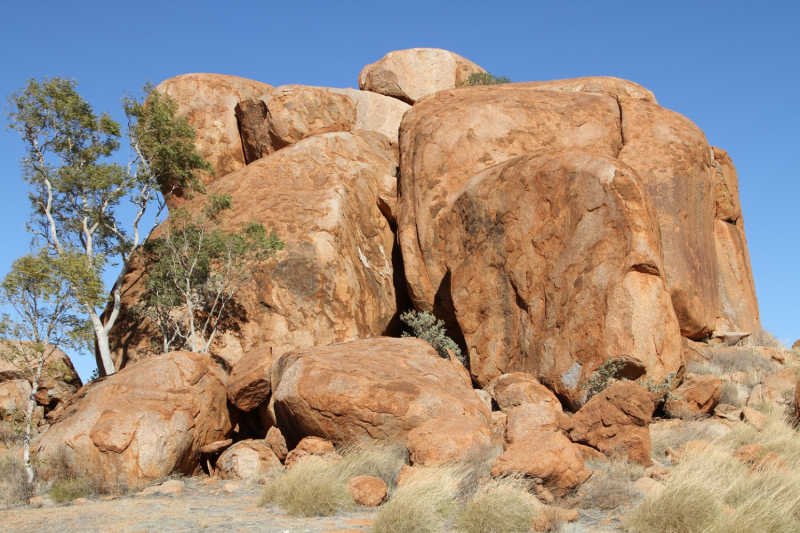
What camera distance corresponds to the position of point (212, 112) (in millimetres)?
23391

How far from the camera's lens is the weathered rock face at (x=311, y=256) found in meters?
15.3

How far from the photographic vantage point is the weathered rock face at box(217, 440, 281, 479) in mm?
10086

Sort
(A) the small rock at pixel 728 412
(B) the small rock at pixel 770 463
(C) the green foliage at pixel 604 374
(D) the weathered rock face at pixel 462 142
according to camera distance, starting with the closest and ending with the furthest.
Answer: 1. (B) the small rock at pixel 770 463
2. (A) the small rock at pixel 728 412
3. (C) the green foliage at pixel 604 374
4. (D) the weathered rock face at pixel 462 142

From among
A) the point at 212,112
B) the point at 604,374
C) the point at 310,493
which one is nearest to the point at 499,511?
the point at 310,493

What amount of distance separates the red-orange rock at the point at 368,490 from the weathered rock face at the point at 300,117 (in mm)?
15464

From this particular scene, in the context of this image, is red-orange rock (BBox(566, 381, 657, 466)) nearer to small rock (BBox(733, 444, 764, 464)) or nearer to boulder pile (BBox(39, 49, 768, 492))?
boulder pile (BBox(39, 49, 768, 492))

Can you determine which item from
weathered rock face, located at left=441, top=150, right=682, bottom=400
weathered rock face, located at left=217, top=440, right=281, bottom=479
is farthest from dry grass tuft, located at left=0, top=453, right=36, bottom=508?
weathered rock face, located at left=441, top=150, right=682, bottom=400

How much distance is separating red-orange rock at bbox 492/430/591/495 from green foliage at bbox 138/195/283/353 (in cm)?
884

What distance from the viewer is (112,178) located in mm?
16297

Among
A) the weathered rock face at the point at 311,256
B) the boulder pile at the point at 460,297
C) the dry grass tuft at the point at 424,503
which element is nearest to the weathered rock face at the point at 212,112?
the boulder pile at the point at 460,297

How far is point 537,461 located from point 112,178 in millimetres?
12574

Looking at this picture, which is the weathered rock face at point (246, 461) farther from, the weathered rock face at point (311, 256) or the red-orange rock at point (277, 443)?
the weathered rock face at point (311, 256)

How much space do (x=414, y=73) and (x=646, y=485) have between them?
2084cm

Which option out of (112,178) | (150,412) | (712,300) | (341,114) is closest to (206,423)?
(150,412)
